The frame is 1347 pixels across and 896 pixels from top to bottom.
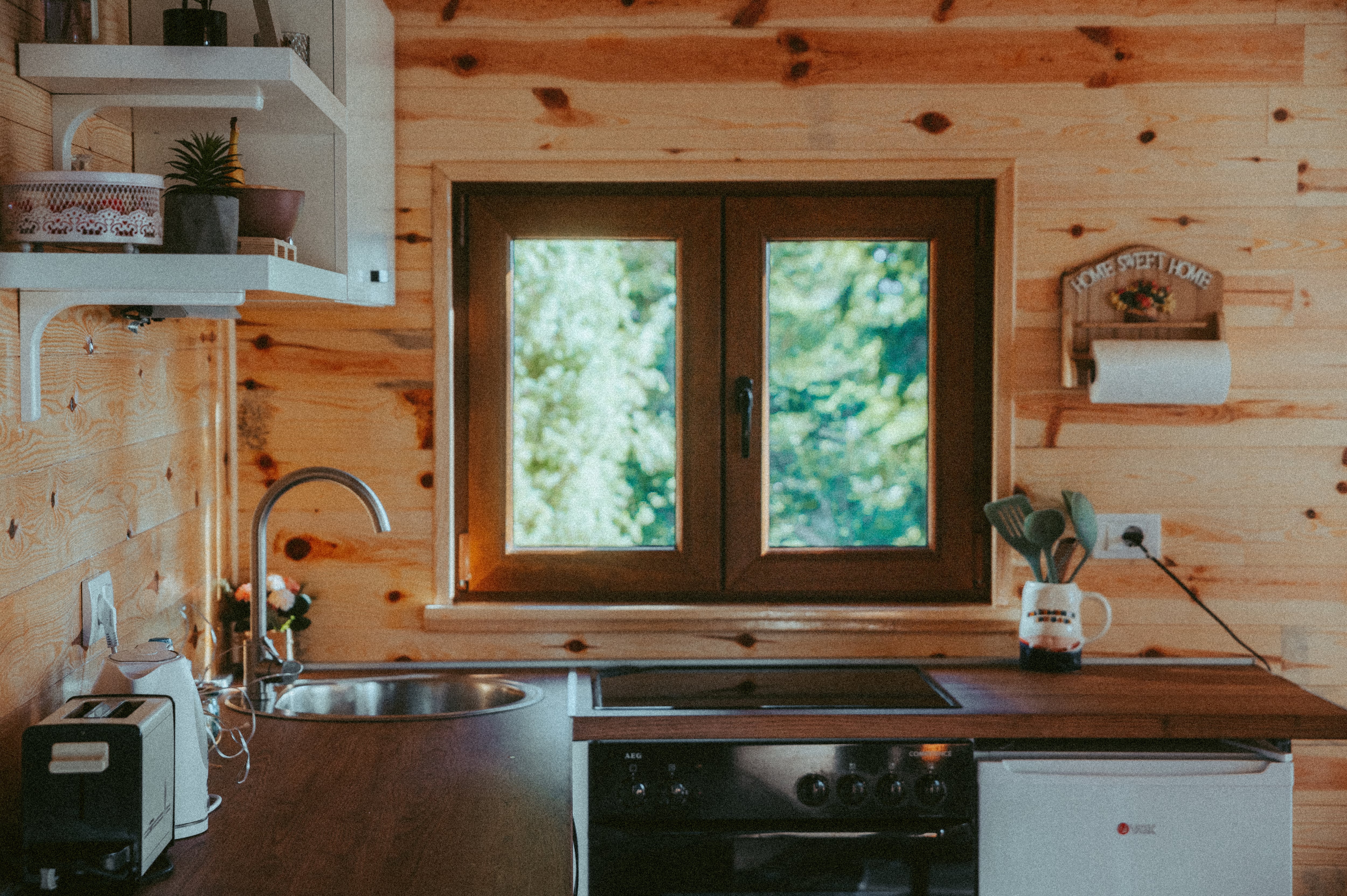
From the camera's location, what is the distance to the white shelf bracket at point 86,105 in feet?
5.10

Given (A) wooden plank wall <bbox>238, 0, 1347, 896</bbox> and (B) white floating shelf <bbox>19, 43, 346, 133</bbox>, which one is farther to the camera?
(A) wooden plank wall <bbox>238, 0, 1347, 896</bbox>

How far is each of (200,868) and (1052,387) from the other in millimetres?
1791

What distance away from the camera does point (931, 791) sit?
76.5 inches

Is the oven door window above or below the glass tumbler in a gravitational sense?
below

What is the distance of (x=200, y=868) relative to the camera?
138cm

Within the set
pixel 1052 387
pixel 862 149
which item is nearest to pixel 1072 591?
pixel 1052 387

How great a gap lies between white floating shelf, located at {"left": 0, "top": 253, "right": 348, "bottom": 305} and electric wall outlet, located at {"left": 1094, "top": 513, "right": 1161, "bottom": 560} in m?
1.71

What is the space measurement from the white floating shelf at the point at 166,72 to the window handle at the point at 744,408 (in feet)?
3.63

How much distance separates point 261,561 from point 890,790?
1140 millimetres

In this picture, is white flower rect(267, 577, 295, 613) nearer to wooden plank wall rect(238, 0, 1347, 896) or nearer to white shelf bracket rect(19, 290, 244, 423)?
wooden plank wall rect(238, 0, 1347, 896)

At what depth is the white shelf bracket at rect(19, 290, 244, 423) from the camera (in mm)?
1463

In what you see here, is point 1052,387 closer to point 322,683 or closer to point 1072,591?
point 1072,591

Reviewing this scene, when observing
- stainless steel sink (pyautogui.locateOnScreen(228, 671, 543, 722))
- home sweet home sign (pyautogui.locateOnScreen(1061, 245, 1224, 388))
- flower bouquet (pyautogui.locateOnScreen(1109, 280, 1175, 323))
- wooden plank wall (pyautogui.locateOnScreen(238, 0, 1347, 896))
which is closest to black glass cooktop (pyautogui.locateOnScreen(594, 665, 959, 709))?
wooden plank wall (pyautogui.locateOnScreen(238, 0, 1347, 896))

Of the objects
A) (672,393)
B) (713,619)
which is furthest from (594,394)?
(713,619)
